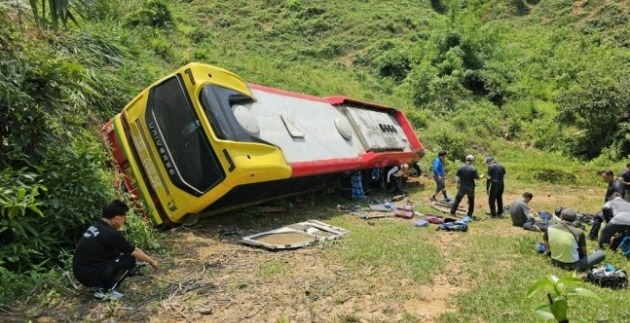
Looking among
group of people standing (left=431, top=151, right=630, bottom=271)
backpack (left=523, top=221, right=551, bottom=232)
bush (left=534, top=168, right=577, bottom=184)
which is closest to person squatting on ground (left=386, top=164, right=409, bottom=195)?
group of people standing (left=431, top=151, right=630, bottom=271)

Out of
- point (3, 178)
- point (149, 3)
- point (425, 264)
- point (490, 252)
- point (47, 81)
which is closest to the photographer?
point (3, 178)

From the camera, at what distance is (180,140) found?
7.18 metres

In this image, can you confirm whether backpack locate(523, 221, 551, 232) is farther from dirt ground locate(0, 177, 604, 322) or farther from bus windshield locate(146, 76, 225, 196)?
bus windshield locate(146, 76, 225, 196)

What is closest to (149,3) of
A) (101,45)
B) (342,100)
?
(101,45)

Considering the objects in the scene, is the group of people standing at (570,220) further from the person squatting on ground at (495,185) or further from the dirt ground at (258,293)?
the dirt ground at (258,293)

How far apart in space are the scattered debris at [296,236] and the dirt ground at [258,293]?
0.15m

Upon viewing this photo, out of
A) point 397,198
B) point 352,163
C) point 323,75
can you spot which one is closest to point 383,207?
point 397,198

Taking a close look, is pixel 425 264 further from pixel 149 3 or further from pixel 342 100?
pixel 149 3

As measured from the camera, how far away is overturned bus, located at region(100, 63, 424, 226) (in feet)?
22.6

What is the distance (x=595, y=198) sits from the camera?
1298cm

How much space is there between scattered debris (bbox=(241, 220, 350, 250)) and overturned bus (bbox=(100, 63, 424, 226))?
73cm

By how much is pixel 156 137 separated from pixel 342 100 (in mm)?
4557

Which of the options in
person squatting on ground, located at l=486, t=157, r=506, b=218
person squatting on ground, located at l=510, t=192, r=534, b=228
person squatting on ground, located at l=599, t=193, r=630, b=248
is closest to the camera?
person squatting on ground, located at l=599, t=193, r=630, b=248

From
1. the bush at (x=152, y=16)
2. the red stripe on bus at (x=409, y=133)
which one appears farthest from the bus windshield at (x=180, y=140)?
the bush at (x=152, y=16)
